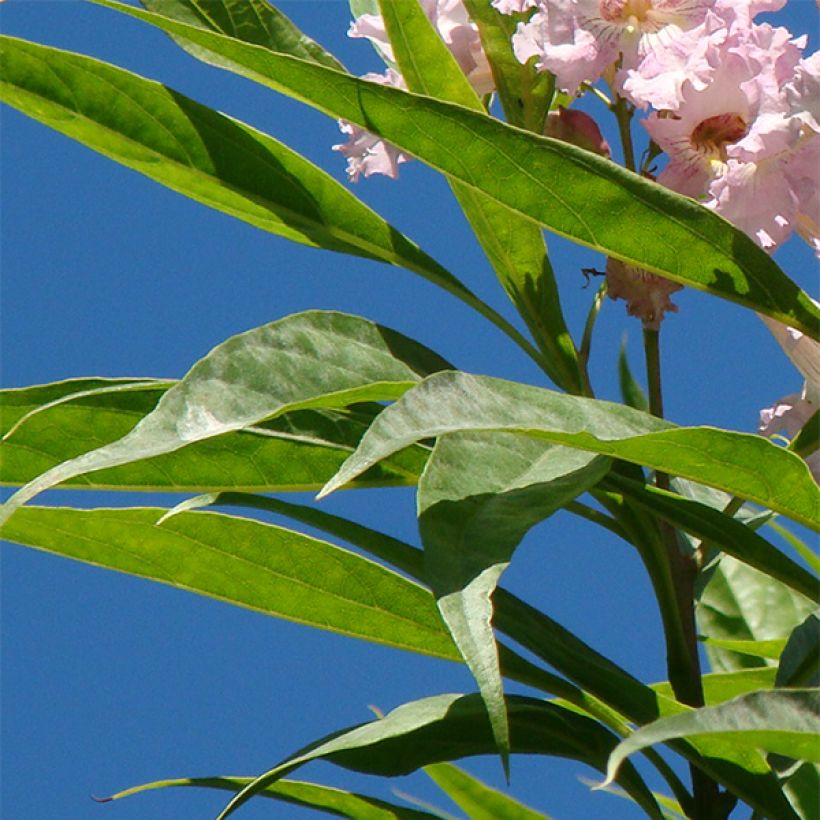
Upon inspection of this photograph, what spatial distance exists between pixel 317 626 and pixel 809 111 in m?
0.48

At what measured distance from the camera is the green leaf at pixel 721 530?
2.98ft

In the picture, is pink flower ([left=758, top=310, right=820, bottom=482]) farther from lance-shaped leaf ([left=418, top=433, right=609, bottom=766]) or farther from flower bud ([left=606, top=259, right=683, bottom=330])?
lance-shaped leaf ([left=418, top=433, right=609, bottom=766])

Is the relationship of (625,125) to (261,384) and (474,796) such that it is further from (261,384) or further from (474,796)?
(474,796)

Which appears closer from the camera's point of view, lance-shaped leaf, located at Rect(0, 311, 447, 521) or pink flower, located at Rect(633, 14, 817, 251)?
lance-shaped leaf, located at Rect(0, 311, 447, 521)

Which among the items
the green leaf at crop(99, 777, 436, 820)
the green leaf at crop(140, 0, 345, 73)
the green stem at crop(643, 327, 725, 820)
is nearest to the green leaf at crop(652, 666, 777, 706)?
the green stem at crop(643, 327, 725, 820)

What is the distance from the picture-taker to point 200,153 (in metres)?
1.06

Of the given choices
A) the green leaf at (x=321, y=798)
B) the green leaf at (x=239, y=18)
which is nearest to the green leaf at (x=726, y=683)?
the green leaf at (x=321, y=798)

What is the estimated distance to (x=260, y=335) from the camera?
0.81 m

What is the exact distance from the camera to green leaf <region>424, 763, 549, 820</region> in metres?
1.18

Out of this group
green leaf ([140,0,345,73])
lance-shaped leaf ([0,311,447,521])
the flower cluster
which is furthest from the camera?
green leaf ([140,0,345,73])

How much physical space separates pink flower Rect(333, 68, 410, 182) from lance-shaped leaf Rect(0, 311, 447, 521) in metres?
0.26

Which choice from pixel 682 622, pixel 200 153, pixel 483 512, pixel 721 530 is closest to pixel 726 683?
pixel 682 622

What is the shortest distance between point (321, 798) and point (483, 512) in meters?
0.42

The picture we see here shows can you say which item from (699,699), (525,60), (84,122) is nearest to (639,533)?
(699,699)
